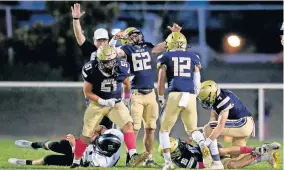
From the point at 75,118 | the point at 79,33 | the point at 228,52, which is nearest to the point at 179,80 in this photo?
the point at 79,33

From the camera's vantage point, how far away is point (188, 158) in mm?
11477

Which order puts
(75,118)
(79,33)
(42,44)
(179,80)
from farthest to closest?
(42,44) → (75,118) → (79,33) → (179,80)

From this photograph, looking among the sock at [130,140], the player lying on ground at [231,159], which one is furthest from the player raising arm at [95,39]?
the player lying on ground at [231,159]

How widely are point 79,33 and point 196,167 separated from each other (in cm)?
238

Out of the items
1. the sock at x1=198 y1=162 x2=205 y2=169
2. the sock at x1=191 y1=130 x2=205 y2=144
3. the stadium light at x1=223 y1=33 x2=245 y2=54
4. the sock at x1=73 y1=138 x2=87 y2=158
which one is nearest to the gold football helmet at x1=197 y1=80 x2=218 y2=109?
the sock at x1=191 y1=130 x2=205 y2=144

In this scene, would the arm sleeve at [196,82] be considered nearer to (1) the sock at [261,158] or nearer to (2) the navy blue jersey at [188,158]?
(2) the navy blue jersey at [188,158]

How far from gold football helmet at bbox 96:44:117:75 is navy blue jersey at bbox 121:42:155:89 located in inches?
35.1

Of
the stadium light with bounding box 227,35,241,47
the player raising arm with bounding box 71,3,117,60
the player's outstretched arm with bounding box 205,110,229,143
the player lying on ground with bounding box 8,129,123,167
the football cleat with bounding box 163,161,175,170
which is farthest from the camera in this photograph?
the stadium light with bounding box 227,35,241,47

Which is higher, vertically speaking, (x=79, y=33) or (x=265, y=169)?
(x=79, y=33)

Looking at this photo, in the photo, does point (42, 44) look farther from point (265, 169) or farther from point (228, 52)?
point (265, 169)

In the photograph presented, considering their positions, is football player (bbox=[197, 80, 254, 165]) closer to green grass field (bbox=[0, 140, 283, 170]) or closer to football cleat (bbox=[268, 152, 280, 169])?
football cleat (bbox=[268, 152, 280, 169])

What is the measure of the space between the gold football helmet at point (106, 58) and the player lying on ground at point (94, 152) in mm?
846

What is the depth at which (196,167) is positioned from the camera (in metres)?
11.4

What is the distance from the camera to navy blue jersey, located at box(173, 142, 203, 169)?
11453 mm
